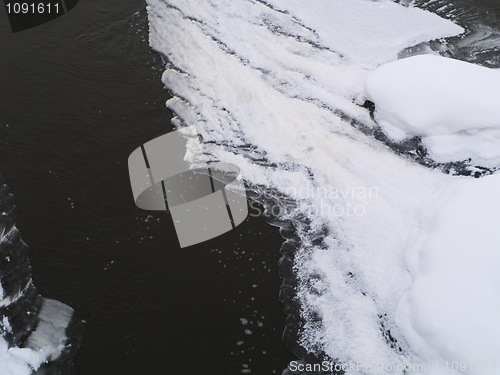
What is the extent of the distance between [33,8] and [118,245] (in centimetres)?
324

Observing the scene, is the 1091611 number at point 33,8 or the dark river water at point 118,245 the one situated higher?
the 1091611 number at point 33,8

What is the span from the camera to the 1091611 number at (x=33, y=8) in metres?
5.01

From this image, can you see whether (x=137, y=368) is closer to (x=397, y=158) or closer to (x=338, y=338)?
(x=338, y=338)

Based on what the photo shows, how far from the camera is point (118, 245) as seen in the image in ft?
10.6

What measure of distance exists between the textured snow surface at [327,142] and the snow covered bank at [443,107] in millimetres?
195

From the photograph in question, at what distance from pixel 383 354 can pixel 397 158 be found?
5.25 ft

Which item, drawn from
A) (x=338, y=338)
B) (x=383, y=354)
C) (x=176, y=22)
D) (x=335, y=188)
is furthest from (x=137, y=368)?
(x=176, y=22)
